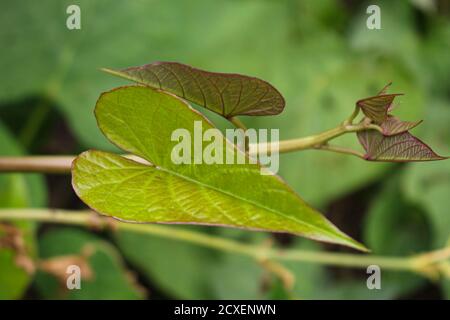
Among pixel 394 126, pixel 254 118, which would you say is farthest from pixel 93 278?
pixel 394 126

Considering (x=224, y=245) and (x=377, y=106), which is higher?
(x=377, y=106)

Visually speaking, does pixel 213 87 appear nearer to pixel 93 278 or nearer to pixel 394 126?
pixel 394 126

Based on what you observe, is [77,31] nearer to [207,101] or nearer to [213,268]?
[213,268]

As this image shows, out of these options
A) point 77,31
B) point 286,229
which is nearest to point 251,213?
point 286,229

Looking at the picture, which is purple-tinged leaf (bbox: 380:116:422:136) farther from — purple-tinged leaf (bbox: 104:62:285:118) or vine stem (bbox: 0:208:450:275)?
vine stem (bbox: 0:208:450:275)

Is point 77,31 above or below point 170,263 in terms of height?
above

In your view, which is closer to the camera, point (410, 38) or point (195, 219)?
point (195, 219)

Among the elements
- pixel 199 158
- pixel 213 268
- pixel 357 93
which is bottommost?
pixel 213 268
